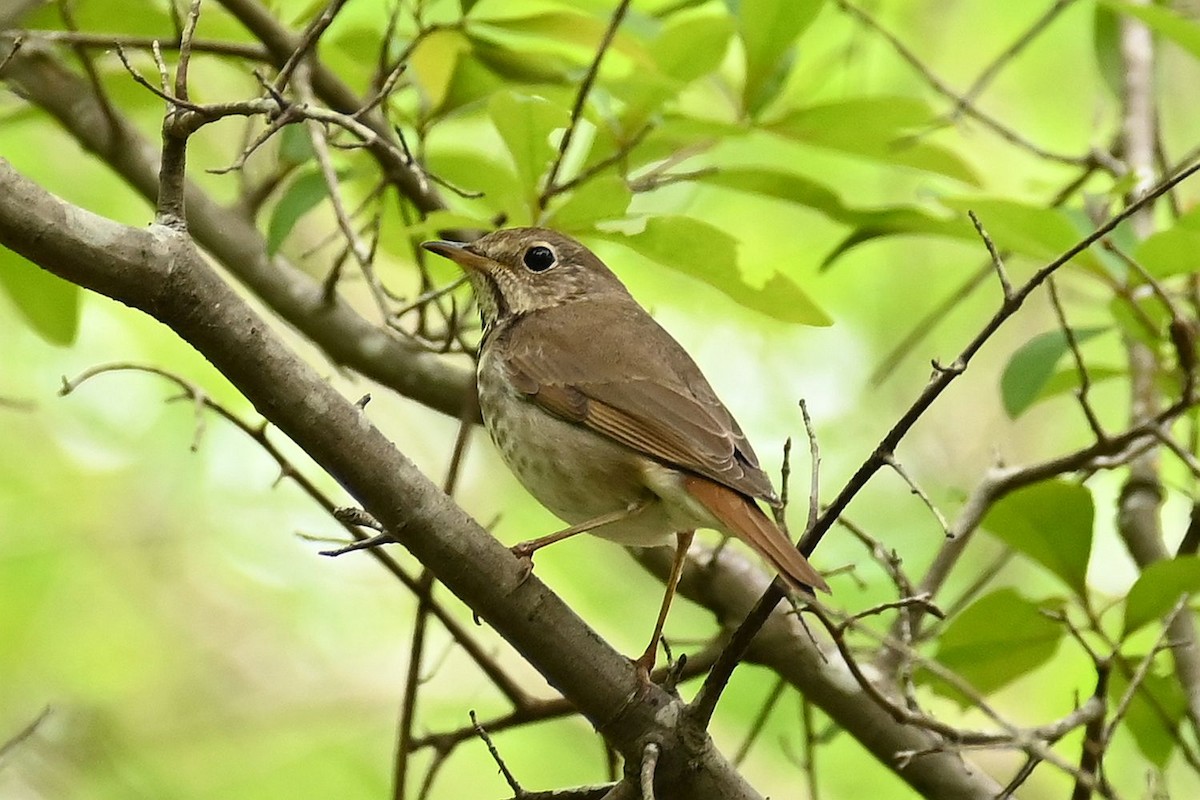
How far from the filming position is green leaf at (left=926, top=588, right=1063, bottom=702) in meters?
3.49

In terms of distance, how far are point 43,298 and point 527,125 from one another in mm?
1527

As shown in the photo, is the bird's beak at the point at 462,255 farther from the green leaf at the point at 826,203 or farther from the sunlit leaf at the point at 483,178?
the green leaf at the point at 826,203

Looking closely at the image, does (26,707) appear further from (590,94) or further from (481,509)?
(590,94)

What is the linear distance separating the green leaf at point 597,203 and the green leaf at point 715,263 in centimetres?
9

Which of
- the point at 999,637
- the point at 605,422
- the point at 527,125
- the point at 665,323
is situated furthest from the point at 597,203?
the point at 665,323

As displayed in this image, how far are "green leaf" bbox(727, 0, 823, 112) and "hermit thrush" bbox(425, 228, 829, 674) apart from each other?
69 centimetres

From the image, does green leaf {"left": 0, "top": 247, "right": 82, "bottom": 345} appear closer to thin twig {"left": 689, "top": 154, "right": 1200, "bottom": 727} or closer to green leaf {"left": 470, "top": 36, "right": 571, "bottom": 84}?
green leaf {"left": 470, "top": 36, "right": 571, "bottom": 84}

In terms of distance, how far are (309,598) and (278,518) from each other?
471 mm

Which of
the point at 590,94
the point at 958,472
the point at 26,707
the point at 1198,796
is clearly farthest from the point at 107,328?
the point at 1198,796

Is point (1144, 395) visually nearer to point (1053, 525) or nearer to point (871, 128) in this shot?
point (1053, 525)

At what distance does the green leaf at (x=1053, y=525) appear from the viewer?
3.39 meters

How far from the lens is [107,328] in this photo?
22.8 feet

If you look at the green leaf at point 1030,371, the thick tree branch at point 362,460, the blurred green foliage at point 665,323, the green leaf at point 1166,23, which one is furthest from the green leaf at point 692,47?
the thick tree branch at point 362,460

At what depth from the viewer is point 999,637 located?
3.53 meters
